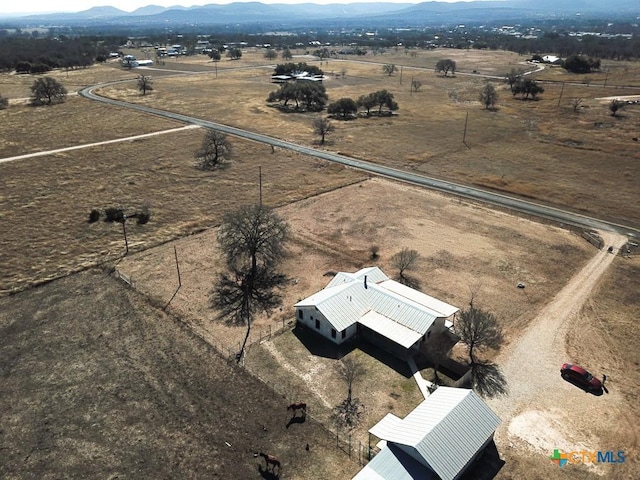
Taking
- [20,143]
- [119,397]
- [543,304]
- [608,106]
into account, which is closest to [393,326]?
[543,304]

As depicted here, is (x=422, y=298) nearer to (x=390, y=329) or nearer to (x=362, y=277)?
(x=390, y=329)

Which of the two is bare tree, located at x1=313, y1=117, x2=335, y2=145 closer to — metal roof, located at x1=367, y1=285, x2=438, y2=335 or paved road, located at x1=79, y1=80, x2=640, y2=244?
paved road, located at x1=79, y1=80, x2=640, y2=244

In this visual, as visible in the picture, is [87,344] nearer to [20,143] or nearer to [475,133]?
[20,143]

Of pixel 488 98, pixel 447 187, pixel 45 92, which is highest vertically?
pixel 45 92

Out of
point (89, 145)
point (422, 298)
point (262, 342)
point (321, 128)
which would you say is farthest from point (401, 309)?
point (89, 145)

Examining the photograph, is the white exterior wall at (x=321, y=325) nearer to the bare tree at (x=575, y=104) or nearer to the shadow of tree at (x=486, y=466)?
the shadow of tree at (x=486, y=466)
